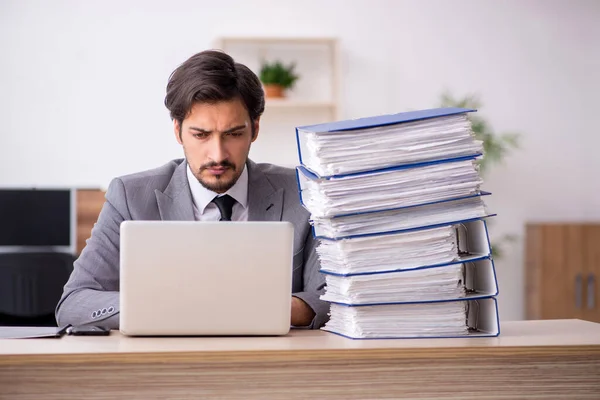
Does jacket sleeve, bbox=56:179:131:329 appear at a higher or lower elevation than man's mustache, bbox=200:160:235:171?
lower

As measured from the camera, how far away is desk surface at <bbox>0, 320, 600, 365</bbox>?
4.11 feet

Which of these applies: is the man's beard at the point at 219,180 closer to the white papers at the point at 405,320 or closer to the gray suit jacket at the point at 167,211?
the gray suit jacket at the point at 167,211

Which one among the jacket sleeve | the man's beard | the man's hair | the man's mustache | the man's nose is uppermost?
the man's hair

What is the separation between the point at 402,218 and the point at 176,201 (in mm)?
903

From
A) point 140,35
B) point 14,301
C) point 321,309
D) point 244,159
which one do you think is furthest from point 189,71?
point 140,35

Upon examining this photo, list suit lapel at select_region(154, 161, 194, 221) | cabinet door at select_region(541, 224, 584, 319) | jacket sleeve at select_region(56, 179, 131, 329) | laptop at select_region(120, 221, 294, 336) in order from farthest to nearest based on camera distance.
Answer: cabinet door at select_region(541, 224, 584, 319), suit lapel at select_region(154, 161, 194, 221), jacket sleeve at select_region(56, 179, 131, 329), laptop at select_region(120, 221, 294, 336)

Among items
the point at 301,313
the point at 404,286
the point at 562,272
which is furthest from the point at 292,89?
the point at 404,286

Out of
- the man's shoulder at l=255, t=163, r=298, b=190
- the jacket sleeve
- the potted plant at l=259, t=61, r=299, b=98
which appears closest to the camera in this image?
the jacket sleeve

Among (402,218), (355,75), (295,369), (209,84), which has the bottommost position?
(295,369)

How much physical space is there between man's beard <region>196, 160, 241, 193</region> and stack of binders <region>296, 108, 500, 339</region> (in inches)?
25.9

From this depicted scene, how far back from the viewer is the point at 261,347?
4.31ft

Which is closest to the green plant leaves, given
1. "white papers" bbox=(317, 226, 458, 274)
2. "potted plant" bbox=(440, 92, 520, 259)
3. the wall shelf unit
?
the wall shelf unit

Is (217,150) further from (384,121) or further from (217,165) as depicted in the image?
(384,121)

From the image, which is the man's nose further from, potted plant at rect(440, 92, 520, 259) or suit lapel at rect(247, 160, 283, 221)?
potted plant at rect(440, 92, 520, 259)
